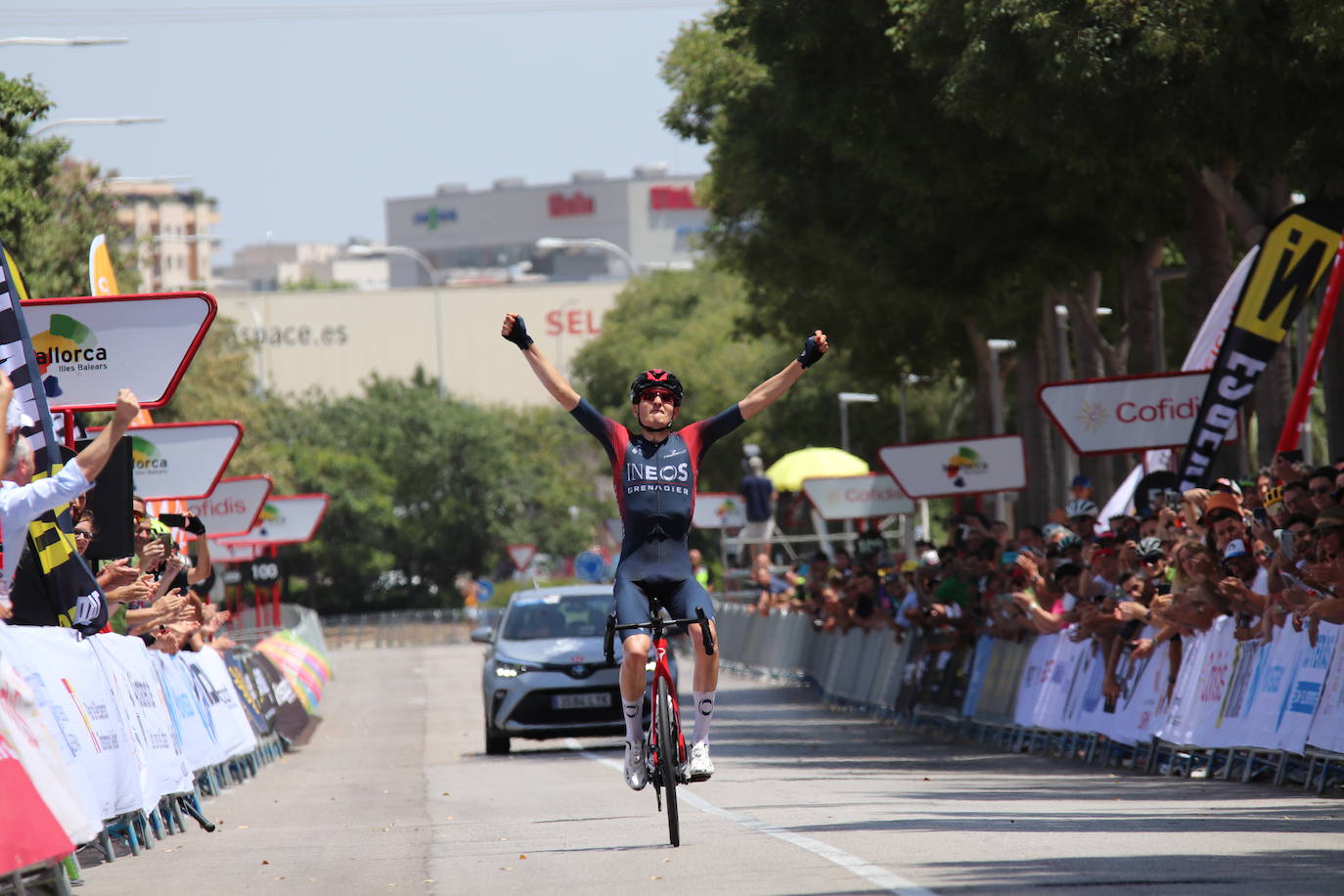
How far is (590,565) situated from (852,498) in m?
23.7

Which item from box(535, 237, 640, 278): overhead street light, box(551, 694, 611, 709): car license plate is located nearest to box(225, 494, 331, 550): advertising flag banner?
box(551, 694, 611, 709): car license plate

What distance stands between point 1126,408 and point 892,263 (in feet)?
20.4

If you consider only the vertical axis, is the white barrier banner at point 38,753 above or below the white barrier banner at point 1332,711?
above

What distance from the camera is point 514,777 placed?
752 inches

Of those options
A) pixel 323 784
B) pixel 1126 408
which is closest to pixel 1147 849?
pixel 323 784

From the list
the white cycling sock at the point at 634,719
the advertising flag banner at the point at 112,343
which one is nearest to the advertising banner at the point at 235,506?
the advertising flag banner at the point at 112,343

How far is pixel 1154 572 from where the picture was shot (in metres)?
18.7

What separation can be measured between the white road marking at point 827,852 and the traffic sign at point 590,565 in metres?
44.9

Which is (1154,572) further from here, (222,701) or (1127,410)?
(222,701)

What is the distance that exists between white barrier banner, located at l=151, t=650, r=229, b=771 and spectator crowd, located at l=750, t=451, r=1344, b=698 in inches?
268

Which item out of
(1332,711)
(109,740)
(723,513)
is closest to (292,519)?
(723,513)

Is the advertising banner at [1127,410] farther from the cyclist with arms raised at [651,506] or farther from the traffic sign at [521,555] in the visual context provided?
the traffic sign at [521,555]

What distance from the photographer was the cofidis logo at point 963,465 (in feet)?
97.7

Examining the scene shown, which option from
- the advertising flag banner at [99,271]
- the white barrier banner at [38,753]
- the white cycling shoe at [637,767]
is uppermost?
the advertising flag banner at [99,271]
